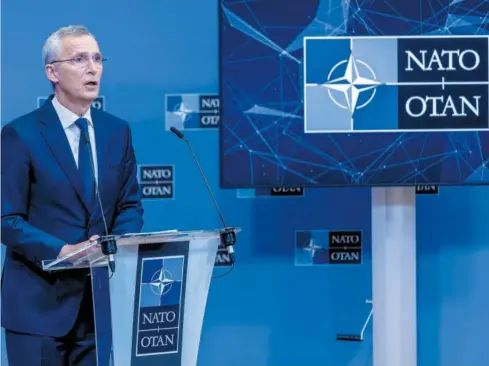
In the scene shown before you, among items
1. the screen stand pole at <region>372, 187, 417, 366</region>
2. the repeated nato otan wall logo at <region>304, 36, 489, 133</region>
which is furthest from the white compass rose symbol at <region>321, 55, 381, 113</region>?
the screen stand pole at <region>372, 187, 417, 366</region>

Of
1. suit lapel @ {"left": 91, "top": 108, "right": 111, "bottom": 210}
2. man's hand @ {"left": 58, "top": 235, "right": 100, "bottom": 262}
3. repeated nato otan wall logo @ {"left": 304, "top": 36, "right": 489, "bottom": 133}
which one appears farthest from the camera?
repeated nato otan wall logo @ {"left": 304, "top": 36, "right": 489, "bottom": 133}

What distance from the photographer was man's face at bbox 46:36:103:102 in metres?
3.49

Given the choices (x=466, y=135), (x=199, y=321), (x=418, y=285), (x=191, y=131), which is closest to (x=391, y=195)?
(x=466, y=135)

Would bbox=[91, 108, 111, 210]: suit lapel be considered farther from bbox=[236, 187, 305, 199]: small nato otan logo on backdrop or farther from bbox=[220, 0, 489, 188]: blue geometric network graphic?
bbox=[236, 187, 305, 199]: small nato otan logo on backdrop

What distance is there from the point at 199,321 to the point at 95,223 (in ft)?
1.77

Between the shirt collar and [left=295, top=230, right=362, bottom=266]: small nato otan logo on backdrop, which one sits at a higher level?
the shirt collar

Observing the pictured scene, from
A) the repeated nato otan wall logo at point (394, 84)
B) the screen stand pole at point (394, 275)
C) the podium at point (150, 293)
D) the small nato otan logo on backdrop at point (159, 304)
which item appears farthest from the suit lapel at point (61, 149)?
the screen stand pole at point (394, 275)

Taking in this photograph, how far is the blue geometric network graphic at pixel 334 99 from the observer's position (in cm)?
417

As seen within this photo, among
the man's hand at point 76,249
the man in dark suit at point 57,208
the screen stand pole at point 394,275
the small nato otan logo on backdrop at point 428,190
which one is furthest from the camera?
the small nato otan logo on backdrop at point 428,190

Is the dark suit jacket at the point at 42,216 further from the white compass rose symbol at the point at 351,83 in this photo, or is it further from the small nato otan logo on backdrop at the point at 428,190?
the small nato otan logo on backdrop at the point at 428,190

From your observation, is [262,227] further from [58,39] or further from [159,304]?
[159,304]

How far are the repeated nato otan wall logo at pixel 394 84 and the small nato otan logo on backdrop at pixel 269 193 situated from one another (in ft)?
2.61

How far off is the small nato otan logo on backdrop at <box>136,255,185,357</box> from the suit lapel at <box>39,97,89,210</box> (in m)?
0.48

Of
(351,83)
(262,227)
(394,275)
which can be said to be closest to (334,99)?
(351,83)
